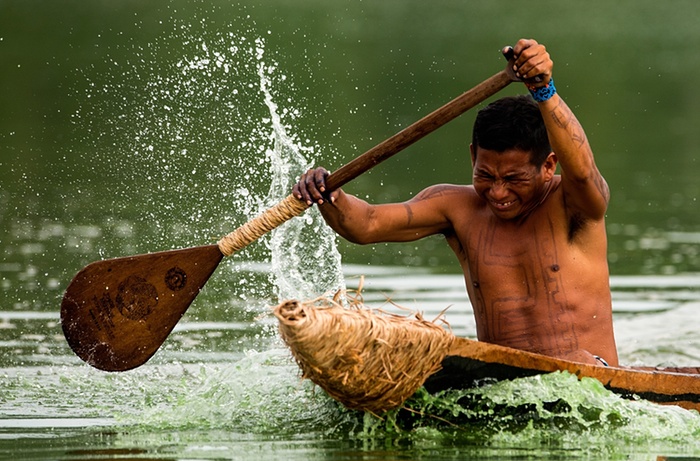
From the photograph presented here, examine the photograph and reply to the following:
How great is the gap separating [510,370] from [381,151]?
119cm

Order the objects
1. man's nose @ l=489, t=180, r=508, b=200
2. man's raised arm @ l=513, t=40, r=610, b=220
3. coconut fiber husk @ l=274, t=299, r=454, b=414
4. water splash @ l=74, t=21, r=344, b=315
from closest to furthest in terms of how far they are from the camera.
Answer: coconut fiber husk @ l=274, t=299, r=454, b=414 → man's raised arm @ l=513, t=40, r=610, b=220 → man's nose @ l=489, t=180, r=508, b=200 → water splash @ l=74, t=21, r=344, b=315

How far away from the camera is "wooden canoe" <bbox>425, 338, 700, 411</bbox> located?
5.76 m

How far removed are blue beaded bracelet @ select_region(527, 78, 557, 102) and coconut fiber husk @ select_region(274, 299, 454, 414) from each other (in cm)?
113

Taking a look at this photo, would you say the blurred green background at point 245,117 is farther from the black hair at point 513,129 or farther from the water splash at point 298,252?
the black hair at point 513,129

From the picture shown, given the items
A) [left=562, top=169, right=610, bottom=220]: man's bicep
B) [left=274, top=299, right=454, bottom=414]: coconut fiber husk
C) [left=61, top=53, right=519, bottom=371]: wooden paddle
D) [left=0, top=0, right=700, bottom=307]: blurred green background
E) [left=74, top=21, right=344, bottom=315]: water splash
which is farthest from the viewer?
[left=0, top=0, right=700, bottom=307]: blurred green background

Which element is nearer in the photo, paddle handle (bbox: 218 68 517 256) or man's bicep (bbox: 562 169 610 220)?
paddle handle (bbox: 218 68 517 256)

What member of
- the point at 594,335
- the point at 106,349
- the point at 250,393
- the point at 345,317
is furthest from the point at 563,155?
the point at 106,349

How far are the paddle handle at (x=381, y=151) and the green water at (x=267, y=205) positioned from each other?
2.42 feet

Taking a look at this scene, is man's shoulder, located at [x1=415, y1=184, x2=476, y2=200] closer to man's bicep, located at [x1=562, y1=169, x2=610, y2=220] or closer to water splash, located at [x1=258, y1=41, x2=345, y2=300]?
man's bicep, located at [x1=562, y1=169, x2=610, y2=220]

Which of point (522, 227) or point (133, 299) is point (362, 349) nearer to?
point (522, 227)

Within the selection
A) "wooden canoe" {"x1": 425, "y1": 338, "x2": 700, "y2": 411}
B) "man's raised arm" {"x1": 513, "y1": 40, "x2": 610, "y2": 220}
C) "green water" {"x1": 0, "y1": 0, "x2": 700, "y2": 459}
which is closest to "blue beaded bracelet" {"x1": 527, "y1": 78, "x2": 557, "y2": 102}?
"man's raised arm" {"x1": 513, "y1": 40, "x2": 610, "y2": 220}

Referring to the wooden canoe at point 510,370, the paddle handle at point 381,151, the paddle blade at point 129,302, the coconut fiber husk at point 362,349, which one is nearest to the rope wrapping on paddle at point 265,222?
the paddle handle at point 381,151

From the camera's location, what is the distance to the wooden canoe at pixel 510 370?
5.76 meters

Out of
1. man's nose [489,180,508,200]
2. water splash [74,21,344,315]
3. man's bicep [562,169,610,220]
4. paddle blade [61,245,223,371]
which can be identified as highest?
water splash [74,21,344,315]
